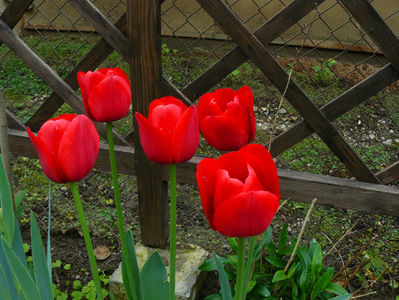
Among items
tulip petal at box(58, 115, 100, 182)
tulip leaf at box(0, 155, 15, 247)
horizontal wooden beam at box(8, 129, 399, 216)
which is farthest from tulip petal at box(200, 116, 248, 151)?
horizontal wooden beam at box(8, 129, 399, 216)

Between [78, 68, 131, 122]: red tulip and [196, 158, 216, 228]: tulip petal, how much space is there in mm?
276

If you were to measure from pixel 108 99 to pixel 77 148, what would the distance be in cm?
15

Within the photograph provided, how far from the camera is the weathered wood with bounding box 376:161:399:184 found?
1.77 m

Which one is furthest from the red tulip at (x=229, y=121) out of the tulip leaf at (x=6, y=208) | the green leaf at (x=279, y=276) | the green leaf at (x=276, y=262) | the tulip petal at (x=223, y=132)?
the green leaf at (x=276, y=262)

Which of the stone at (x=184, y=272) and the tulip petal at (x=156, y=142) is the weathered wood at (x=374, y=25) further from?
the stone at (x=184, y=272)

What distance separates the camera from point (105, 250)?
2422 mm

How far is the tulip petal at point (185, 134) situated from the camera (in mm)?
716

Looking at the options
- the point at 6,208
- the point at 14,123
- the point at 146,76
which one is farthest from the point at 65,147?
the point at 14,123

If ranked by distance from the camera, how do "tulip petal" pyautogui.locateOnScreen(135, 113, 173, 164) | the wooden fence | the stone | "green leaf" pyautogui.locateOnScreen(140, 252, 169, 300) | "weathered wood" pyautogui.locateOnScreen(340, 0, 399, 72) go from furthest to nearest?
the stone, the wooden fence, "weathered wood" pyautogui.locateOnScreen(340, 0, 399, 72), "green leaf" pyautogui.locateOnScreen(140, 252, 169, 300), "tulip petal" pyautogui.locateOnScreen(135, 113, 173, 164)

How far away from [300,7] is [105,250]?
1.66 meters

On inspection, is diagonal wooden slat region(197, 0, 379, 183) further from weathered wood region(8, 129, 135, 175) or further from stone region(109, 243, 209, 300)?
stone region(109, 243, 209, 300)

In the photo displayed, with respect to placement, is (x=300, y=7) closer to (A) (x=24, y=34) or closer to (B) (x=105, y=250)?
(B) (x=105, y=250)

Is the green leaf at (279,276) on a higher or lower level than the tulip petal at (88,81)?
lower

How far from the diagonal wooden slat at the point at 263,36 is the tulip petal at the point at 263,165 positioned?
1.04 meters
